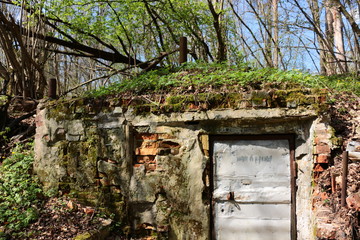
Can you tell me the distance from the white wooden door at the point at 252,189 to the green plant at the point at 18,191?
2424 mm

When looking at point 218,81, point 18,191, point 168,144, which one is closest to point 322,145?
point 218,81

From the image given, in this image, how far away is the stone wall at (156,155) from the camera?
329 centimetres

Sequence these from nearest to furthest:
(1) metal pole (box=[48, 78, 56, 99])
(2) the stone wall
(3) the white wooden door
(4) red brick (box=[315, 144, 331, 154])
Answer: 1. (4) red brick (box=[315, 144, 331, 154])
2. (2) the stone wall
3. (3) the white wooden door
4. (1) metal pole (box=[48, 78, 56, 99])

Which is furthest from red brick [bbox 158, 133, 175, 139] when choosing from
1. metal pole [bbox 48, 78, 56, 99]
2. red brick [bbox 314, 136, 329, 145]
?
metal pole [bbox 48, 78, 56, 99]

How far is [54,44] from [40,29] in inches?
47.5

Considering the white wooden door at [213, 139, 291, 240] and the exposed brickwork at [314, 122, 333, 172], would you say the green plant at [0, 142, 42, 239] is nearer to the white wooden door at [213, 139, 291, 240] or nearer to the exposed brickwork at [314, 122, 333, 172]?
the white wooden door at [213, 139, 291, 240]

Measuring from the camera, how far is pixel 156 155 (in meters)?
3.67

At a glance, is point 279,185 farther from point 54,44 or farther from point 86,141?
point 54,44

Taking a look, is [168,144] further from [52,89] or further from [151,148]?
[52,89]

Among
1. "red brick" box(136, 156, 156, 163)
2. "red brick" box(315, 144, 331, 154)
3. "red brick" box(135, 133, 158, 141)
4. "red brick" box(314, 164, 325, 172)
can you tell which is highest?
"red brick" box(135, 133, 158, 141)

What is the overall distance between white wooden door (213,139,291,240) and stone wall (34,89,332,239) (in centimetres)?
15

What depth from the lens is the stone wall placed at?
3.29 m

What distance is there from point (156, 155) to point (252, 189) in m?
1.32

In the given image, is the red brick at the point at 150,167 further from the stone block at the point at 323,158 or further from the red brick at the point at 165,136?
the stone block at the point at 323,158
